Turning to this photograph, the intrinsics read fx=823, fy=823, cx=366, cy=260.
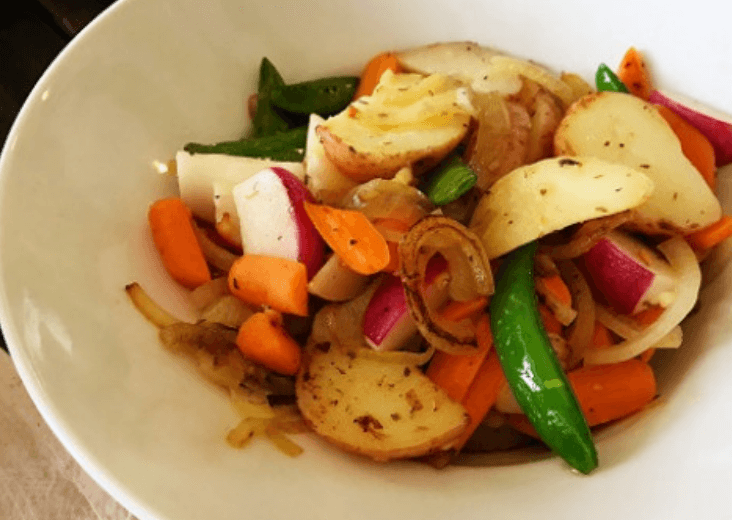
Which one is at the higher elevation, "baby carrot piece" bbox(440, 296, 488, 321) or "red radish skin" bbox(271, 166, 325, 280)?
"red radish skin" bbox(271, 166, 325, 280)

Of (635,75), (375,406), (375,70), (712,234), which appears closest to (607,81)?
(635,75)

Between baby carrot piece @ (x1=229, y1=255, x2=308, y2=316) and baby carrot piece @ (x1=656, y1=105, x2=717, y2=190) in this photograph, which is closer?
baby carrot piece @ (x1=229, y1=255, x2=308, y2=316)

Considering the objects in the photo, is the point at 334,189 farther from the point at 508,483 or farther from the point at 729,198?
the point at 729,198

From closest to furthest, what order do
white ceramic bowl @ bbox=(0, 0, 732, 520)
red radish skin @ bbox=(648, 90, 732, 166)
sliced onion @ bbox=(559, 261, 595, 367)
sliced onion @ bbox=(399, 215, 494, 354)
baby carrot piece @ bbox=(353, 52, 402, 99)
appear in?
white ceramic bowl @ bbox=(0, 0, 732, 520) → sliced onion @ bbox=(399, 215, 494, 354) → sliced onion @ bbox=(559, 261, 595, 367) → red radish skin @ bbox=(648, 90, 732, 166) → baby carrot piece @ bbox=(353, 52, 402, 99)

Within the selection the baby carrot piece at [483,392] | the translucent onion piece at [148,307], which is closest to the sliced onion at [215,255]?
the translucent onion piece at [148,307]

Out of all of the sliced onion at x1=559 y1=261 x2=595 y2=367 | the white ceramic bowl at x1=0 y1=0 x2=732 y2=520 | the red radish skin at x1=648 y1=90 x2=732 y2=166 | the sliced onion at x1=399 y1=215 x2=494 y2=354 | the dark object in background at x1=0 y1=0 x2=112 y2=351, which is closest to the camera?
the white ceramic bowl at x1=0 y1=0 x2=732 y2=520

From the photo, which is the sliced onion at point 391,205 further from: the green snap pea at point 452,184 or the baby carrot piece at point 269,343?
the baby carrot piece at point 269,343

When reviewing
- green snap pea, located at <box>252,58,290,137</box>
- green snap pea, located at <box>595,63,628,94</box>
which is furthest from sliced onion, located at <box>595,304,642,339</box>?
green snap pea, located at <box>252,58,290,137</box>

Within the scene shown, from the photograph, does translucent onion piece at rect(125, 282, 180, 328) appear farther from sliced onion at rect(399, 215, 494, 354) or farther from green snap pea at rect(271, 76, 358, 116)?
green snap pea at rect(271, 76, 358, 116)
